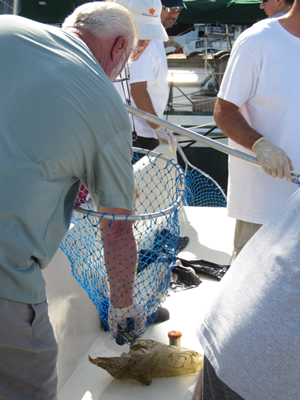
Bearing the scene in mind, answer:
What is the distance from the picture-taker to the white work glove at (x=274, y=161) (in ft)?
5.75

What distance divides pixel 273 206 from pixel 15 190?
1483 mm

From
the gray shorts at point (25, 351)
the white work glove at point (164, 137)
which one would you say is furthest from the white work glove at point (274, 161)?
the white work glove at point (164, 137)

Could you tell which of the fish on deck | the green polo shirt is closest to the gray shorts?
the green polo shirt

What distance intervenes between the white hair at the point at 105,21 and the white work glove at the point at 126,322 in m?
1.00

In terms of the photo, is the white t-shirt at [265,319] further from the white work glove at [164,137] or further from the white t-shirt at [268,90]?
the white work glove at [164,137]

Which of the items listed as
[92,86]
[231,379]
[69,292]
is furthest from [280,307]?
[69,292]

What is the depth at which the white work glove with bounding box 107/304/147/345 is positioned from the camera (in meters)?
1.57

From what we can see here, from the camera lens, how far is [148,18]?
2949 millimetres

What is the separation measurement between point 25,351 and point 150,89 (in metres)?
2.76

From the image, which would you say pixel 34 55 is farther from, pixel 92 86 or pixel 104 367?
pixel 104 367

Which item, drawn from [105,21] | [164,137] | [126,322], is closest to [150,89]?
[164,137]

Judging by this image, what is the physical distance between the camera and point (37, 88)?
3.40ft

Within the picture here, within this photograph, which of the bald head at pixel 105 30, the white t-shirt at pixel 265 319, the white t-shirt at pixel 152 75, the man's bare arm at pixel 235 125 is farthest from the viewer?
the white t-shirt at pixel 152 75

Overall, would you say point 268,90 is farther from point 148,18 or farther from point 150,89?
point 150,89
